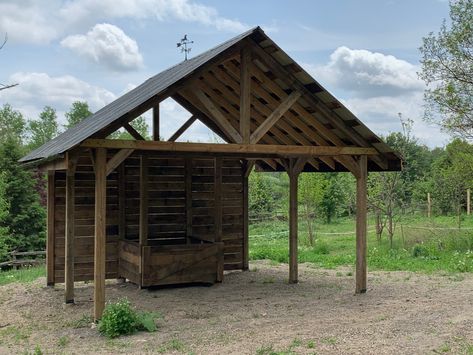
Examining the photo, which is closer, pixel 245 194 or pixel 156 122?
pixel 156 122

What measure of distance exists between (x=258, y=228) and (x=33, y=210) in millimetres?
12003

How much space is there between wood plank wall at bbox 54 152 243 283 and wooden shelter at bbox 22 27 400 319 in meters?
0.02

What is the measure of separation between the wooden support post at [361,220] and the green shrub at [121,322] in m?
4.15

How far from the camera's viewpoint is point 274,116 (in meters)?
8.38

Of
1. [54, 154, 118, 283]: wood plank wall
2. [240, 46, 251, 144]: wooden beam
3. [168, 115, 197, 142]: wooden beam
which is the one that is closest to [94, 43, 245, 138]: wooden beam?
[240, 46, 251, 144]: wooden beam

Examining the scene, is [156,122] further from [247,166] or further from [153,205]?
[247,166]

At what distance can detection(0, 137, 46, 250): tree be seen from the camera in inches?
784

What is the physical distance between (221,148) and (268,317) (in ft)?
8.69

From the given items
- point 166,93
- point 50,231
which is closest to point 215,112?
point 166,93

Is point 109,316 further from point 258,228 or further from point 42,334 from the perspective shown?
point 258,228

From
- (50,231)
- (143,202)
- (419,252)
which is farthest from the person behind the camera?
(419,252)

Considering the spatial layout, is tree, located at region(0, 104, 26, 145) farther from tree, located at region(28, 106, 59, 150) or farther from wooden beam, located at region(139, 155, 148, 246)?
wooden beam, located at region(139, 155, 148, 246)

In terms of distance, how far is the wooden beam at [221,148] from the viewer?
7418 millimetres

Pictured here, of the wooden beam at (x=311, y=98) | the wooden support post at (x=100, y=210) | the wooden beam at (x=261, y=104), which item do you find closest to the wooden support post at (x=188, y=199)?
the wooden beam at (x=261, y=104)
